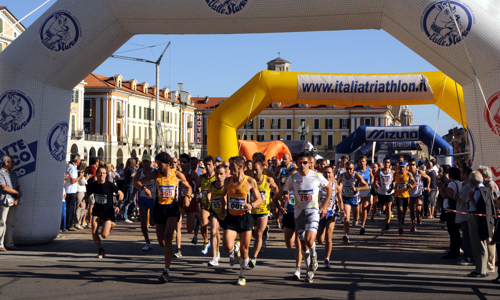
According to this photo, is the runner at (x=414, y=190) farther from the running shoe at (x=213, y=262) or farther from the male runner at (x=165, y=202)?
the male runner at (x=165, y=202)

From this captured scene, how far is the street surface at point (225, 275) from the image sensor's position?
7.12m

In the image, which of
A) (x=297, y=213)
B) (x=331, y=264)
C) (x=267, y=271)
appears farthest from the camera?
(x=331, y=264)

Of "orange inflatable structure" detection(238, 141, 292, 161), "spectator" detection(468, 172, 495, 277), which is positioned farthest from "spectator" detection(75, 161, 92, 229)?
"orange inflatable structure" detection(238, 141, 292, 161)

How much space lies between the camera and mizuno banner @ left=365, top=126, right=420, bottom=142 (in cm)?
2606

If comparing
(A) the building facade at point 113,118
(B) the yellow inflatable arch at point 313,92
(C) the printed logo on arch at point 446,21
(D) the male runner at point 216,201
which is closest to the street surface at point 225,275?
(D) the male runner at point 216,201

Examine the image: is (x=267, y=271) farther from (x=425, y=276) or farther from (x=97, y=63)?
(x=97, y=63)

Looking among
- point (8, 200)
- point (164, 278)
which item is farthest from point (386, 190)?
point (8, 200)

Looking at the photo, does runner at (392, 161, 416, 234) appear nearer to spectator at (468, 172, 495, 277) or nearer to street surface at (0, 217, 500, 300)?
street surface at (0, 217, 500, 300)

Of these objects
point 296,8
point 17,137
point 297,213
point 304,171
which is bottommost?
point 297,213

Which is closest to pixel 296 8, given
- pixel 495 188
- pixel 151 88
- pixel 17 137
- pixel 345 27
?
pixel 345 27

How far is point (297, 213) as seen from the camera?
26.8 ft

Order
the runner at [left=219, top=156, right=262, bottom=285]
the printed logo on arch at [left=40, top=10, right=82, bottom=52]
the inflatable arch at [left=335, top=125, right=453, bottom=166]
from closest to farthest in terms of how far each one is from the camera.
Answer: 1. the runner at [left=219, top=156, right=262, bottom=285]
2. the printed logo on arch at [left=40, top=10, right=82, bottom=52]
3. the inflatable arch at [left=335, top=125, right=453, bottom=166]

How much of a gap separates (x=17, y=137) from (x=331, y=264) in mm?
6518

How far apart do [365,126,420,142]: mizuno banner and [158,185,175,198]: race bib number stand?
19.7 meters
